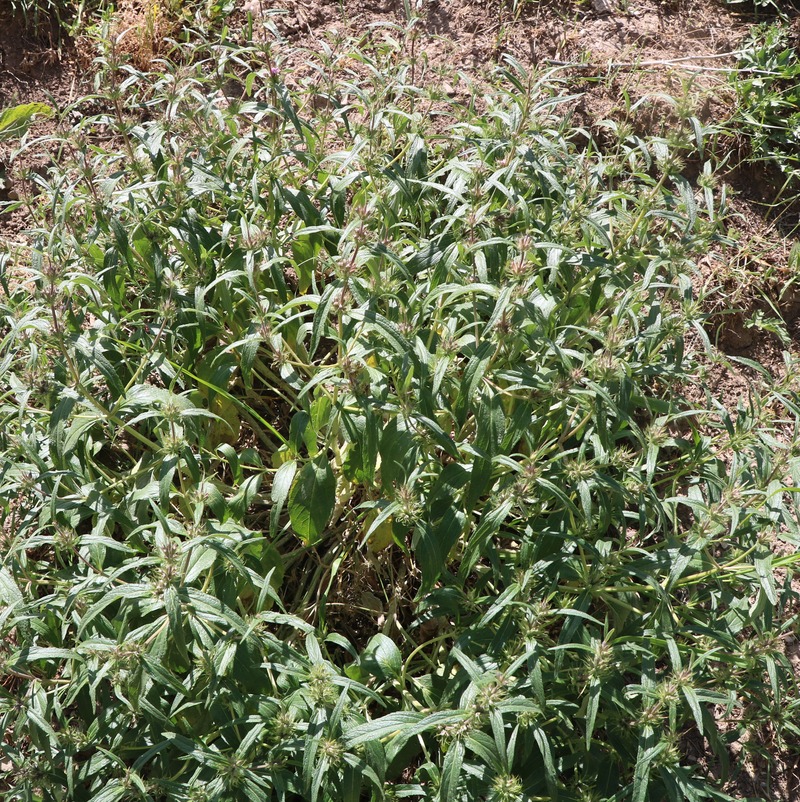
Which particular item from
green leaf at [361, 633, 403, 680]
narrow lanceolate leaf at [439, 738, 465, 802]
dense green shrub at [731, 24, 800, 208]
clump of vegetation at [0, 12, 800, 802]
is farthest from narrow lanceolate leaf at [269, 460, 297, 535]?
dense green shrub at [731, 24, 800, 208]

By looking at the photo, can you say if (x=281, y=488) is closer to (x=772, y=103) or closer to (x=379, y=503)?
(x=379, y=503)

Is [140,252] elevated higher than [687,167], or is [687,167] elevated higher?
[140,252]

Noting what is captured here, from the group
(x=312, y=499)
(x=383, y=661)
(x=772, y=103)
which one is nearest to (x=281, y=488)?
(x=312, y=499)

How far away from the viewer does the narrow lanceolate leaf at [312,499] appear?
10.5 ft

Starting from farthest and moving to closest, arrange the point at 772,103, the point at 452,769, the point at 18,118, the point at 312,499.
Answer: the point at 772,103 < the point at 18,118 < the point at 312,499 < the point at 452,769

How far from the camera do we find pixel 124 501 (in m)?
3.18

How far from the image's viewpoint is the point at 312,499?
3.23 m

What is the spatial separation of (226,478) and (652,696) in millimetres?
2101

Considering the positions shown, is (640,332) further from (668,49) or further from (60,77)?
(60,77)

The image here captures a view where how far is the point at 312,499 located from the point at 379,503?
31 centimetres

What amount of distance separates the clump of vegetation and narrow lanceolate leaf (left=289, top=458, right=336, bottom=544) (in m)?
0.01

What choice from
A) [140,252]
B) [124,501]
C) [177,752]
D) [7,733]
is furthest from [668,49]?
[7,733]

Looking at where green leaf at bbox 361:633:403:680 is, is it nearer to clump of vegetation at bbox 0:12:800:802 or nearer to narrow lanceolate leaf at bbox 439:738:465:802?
clump of vegetation at bbox 0:12:800:802

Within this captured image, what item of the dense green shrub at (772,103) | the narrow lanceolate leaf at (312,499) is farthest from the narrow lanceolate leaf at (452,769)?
the dense green shrub at (772,103)
